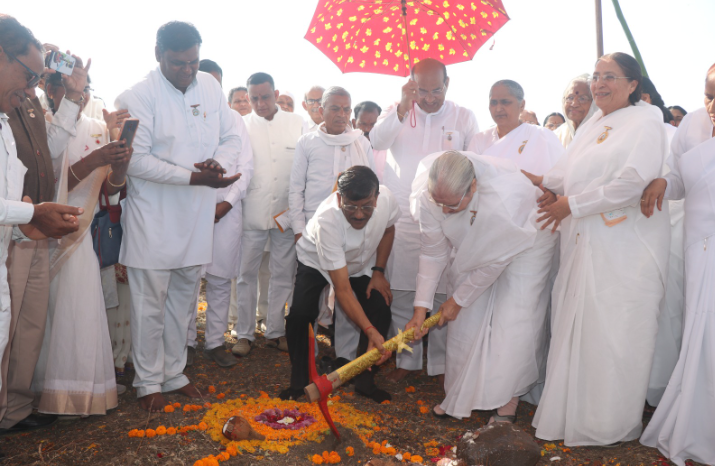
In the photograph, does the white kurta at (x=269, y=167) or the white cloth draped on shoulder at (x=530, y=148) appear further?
the white kurta at (x=269, y=167)

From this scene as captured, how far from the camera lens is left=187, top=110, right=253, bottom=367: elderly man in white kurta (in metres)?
5.14

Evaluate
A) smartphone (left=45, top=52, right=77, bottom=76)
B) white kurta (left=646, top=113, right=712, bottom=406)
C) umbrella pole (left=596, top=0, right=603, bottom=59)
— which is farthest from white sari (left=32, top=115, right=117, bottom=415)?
umbrella pole (left=596, top=0, right=603, bottom=59)

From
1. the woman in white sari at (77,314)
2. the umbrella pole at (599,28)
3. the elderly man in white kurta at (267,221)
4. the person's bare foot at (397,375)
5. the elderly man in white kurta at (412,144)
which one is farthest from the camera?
the umbrella pole at (599,28)

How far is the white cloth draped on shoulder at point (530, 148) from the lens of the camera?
175 inches

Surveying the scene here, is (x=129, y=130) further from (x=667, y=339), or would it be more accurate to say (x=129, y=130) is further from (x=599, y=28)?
(x=599, y=28)

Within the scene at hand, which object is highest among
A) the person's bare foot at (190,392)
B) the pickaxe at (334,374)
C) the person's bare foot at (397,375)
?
the pickaxe at (334,374)

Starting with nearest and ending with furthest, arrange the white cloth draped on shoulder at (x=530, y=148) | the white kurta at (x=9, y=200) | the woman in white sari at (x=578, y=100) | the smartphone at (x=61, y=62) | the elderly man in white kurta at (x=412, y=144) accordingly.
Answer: the white kurta at (x=9, y=200), the smartphone at (x=61, y=62), the white cloth draped on shoulder at (x=530, y=148), the elderly man in white kurta at (x=412, y=144), the woman in white sari at (x=578, y=100)

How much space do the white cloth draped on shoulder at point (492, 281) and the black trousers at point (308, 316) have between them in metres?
0.51

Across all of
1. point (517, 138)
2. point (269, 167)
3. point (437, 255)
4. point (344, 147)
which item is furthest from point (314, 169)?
point (517, 138)

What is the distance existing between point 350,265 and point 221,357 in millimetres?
1547

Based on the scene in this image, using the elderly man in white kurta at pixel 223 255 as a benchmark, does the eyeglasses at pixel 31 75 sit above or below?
above

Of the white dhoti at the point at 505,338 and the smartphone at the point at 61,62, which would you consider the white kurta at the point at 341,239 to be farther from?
the smartphone at the point at 61,62

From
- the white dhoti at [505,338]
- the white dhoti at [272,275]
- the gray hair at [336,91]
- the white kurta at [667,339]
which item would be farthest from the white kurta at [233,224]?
the white kurta at [667,339]

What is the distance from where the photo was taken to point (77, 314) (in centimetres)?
372
